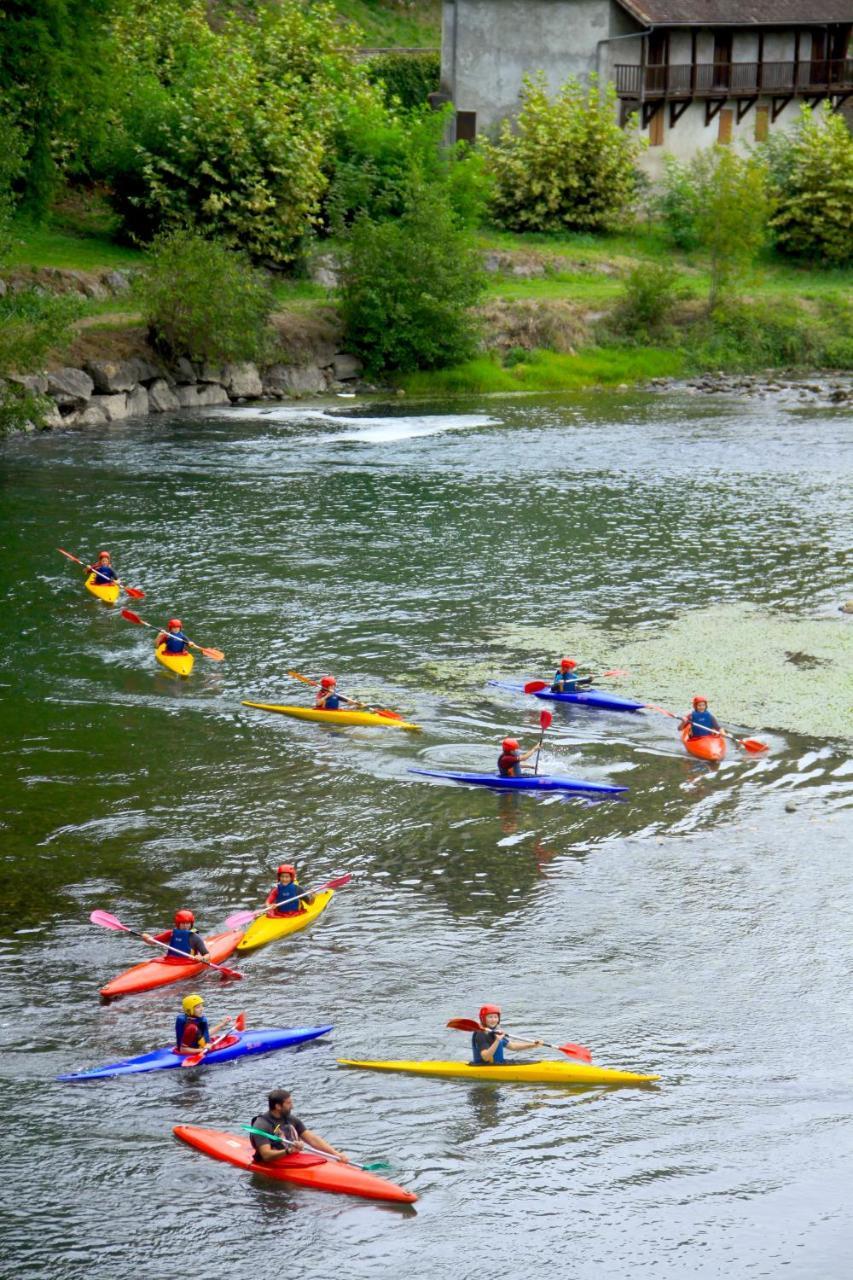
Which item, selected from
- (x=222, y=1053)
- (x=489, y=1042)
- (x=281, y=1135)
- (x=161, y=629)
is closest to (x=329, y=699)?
(x=161, y=629)

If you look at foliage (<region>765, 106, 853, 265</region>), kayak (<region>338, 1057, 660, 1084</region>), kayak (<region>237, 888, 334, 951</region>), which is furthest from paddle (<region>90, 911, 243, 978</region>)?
foliage (<region>765, 106, 853, 265</region>)

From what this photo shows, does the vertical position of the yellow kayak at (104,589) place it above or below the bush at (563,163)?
below

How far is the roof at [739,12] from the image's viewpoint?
78438mm

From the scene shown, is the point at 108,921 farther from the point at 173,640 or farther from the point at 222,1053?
the point at 173,640

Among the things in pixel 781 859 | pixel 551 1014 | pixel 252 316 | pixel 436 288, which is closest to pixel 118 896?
pixel 551 1014

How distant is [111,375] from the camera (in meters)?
55.0

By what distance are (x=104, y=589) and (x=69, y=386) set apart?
21.6 metres

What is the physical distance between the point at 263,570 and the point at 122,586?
3611 mm

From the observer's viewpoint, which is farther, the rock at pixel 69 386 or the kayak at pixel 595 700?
the rock at pixel 69 386

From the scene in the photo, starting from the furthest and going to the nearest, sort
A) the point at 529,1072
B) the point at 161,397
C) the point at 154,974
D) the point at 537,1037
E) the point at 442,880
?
the point at 161,397 → the point at 442,880 → the point at 154,974 → the point at 537,1037 → the point at 529,1072

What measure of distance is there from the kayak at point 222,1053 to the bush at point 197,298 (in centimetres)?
4177

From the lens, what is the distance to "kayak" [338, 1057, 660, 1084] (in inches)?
650

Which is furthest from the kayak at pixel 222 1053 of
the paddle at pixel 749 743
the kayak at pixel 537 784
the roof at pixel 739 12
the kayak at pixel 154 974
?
the roof at pixel 739 12

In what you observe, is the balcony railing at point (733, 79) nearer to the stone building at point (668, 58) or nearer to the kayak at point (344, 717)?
the stone building at point (668, 58)
